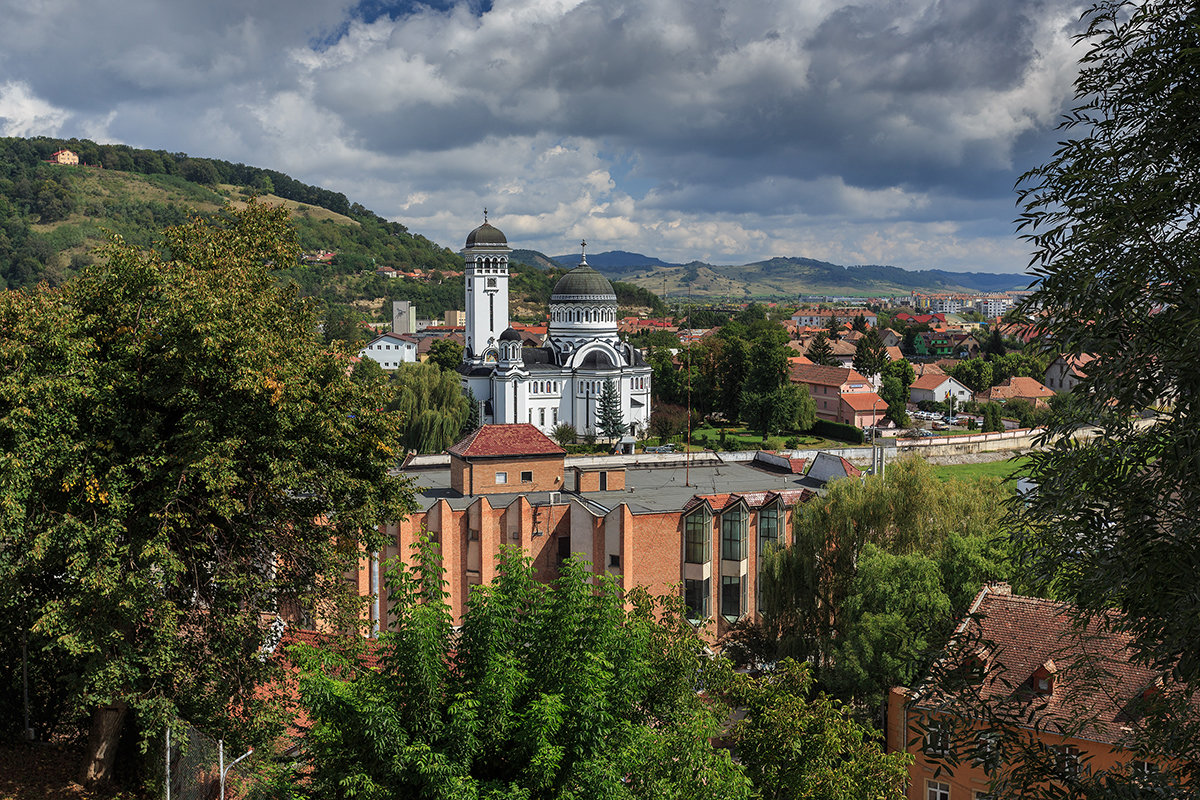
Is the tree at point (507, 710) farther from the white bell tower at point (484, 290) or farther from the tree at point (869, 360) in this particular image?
the tree at point (869, 360)

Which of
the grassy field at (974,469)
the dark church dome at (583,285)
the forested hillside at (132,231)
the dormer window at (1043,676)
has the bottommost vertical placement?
the grassy field at (974,469)

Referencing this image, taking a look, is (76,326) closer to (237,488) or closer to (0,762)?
(237,488)

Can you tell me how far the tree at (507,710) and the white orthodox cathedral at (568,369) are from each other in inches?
2205

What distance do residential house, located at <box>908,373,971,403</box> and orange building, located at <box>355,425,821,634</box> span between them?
202ft

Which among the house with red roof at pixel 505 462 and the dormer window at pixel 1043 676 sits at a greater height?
the house with red roof at pixel 505 462

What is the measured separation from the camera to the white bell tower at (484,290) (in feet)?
252

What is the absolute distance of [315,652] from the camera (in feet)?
34.7

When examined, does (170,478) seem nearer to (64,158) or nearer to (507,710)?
(507,710)

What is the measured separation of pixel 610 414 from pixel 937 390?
38692 mm

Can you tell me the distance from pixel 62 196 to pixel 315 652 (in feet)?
571

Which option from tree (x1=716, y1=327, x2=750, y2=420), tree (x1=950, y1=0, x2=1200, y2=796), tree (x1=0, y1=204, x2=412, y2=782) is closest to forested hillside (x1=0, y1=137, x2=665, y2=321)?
tree (x1=716, y1=327, x2=750, y2=420)

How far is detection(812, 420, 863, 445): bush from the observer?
72.0 meters

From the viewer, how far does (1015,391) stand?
9000 centimetres

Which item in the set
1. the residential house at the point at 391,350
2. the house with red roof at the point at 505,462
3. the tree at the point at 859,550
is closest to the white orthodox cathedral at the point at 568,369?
the house with red roof at the point at 505,462
